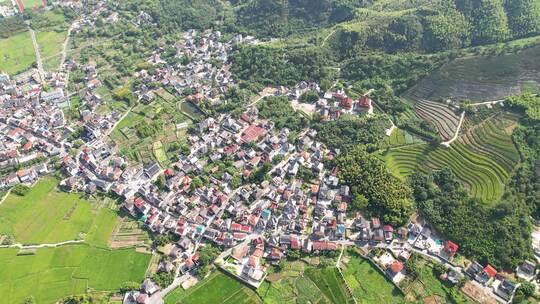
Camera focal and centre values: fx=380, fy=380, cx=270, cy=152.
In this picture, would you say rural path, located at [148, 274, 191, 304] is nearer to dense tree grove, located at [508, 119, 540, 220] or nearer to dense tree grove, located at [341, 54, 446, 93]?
dense tree grove, located at [508, 119, 540, 220]

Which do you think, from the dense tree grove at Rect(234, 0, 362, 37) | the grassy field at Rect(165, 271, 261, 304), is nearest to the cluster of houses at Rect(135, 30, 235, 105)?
the dense tree grove at Rect(234, 0, 362, 37)

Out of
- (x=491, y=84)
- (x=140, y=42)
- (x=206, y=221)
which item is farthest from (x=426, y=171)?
(x=140, y=42)

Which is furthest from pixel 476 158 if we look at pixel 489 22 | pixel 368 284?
pixel 489 22

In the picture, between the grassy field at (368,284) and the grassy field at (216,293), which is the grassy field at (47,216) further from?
the grassy field at (368,284)

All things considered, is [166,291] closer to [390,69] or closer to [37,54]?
[390,69]

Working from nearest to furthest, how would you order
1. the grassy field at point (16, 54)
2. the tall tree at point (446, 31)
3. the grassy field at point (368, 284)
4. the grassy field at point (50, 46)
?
the grassy field at point (368, 284) < the tall tree at point (446, 31) < the grassy field at point (16, 54) < the grassy field at point (50, 46)

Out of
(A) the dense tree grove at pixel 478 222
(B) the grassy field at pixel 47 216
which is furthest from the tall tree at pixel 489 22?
(B) the grassy field at pixel 47 216
